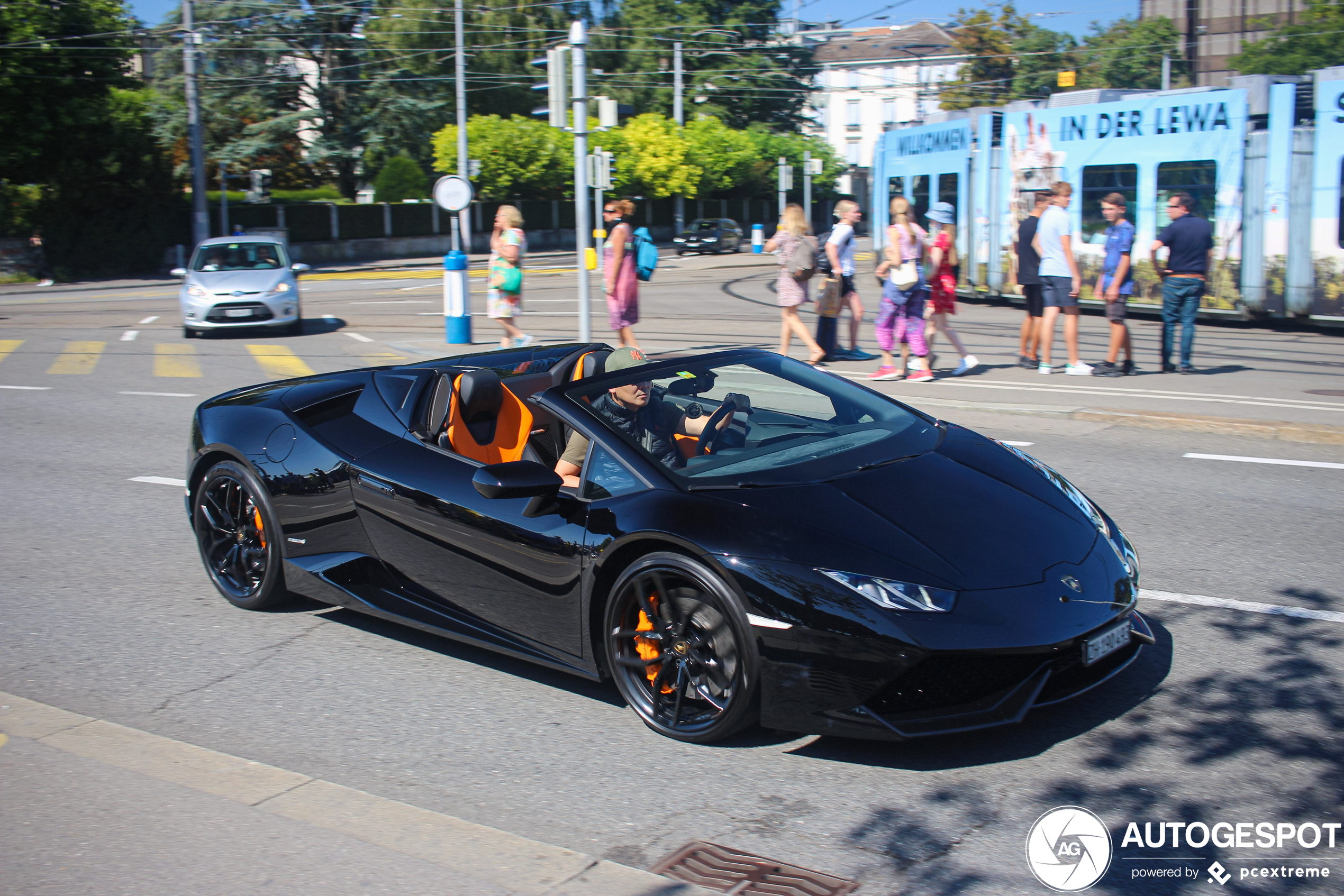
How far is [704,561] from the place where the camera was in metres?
3.75

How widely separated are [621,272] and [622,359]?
7.76 meters

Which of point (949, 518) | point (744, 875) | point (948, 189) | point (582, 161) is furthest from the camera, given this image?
point (948, 189)

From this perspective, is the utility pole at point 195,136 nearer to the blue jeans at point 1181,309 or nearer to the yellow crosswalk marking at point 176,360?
the yellow crosswalk marking at point 176,360

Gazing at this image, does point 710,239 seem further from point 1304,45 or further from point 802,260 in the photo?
point 1304,45

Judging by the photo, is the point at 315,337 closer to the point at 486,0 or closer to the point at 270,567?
the point at 270,567

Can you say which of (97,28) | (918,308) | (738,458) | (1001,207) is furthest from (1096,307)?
(97,28)

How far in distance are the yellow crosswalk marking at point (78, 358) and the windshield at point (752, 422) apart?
39.3 ft

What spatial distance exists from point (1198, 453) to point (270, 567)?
6.22 m

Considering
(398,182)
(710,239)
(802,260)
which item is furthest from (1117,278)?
(398,182)

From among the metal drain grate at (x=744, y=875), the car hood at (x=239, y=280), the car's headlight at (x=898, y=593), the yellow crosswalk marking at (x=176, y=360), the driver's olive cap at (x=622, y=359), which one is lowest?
the metal drain grate at (x=744, y=875)

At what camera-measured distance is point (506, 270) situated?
13.3 meters

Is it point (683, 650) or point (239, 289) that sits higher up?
point (239, 289)

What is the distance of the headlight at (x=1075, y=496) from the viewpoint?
14.2 ft

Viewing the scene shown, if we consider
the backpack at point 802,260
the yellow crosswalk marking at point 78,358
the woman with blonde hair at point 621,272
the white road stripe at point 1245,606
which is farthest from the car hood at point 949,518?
the yellow crosswalk marking at point 78,358
